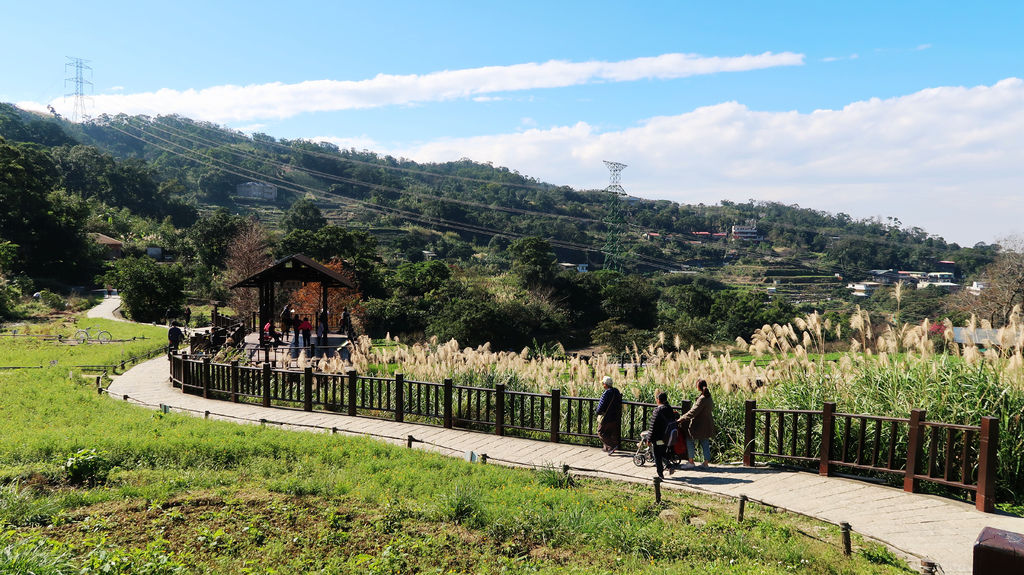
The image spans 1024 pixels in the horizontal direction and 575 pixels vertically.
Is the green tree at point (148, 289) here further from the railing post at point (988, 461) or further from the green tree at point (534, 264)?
the railing post at point (988, 461)

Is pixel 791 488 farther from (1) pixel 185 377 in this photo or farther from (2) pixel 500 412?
(1) pixel 185 377

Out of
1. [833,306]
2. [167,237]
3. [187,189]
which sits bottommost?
[833,306]

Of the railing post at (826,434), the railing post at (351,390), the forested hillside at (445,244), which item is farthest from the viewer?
the forested hillside at (445,244)

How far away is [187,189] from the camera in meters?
132

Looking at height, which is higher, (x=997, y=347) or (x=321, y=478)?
(x=997, y=347)

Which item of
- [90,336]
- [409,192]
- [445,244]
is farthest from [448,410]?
[409,192]

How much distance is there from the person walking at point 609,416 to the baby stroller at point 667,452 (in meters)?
0.58

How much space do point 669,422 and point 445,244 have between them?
78.8m

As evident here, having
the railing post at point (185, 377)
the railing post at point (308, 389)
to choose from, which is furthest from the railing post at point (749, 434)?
the railing post at point (185, 377)

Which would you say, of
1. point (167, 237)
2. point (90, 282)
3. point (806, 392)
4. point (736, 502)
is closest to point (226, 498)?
point (736, 502)

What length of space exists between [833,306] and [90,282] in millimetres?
→ 75641

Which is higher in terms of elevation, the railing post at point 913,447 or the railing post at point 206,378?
the railing post at point 913,447

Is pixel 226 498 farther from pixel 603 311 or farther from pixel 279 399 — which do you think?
pixel 603 311

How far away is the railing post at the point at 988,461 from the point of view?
7.25 m
